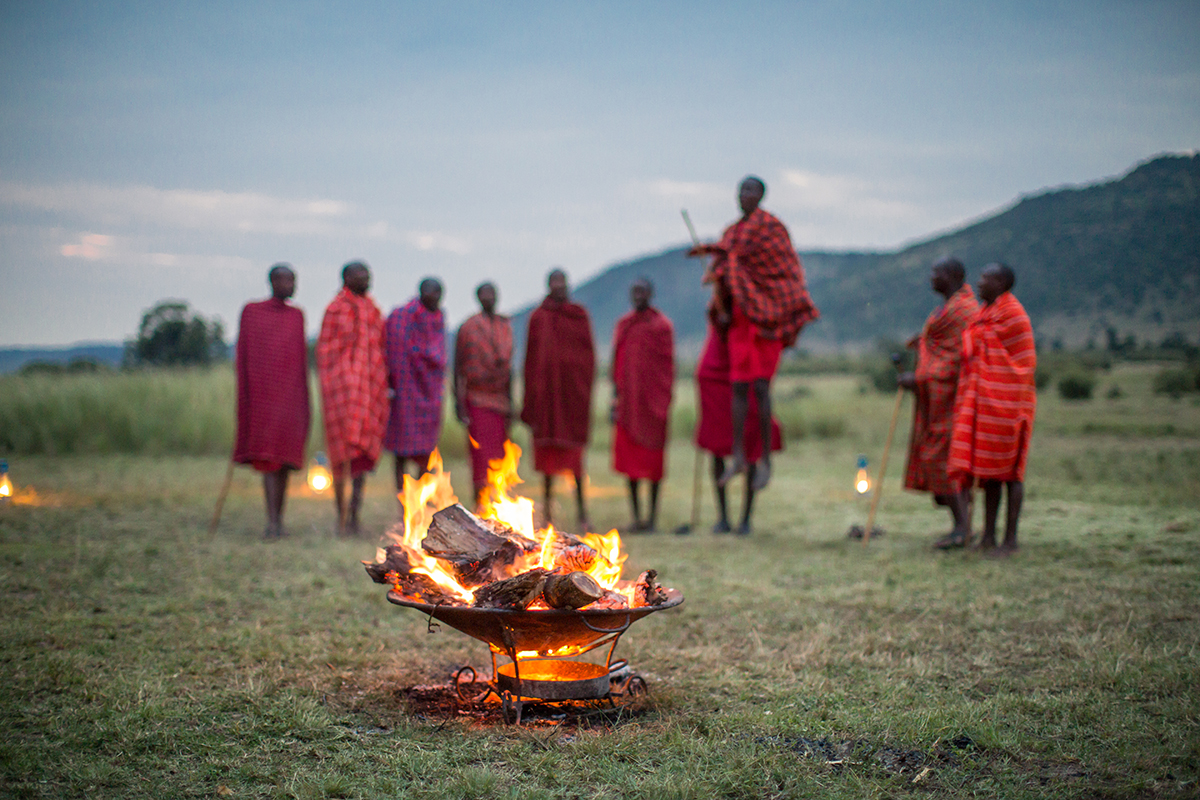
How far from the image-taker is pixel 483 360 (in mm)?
8867

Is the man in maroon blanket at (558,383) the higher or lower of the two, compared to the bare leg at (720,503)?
higher

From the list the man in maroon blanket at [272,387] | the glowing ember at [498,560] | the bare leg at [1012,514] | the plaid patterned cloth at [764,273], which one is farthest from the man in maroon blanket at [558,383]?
the glowing ember at [498,560]

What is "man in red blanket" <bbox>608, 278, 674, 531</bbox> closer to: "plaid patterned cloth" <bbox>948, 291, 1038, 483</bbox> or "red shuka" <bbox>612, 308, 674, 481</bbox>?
"red shuka" <bbox>612, 308, 674, 481</bbox>

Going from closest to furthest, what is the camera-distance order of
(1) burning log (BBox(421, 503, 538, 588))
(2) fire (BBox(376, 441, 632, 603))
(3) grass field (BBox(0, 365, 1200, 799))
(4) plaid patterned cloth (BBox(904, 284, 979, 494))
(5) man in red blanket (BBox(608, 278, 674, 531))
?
(3) grass field (BBox(0, 365, 1200, 799)), (1) burning log (BBox(421, 503, 538, 588)), (2) fire (BBox(376, 441, 632, 603)), (4) plaid patterned cloth (BBox(904, 284, 979, 494)), (5) man in red blanket (BBox(608, 278, 674, 531))

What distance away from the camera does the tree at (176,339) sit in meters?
18.1

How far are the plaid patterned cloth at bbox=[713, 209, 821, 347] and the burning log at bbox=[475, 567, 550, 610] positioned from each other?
5090 millimetres

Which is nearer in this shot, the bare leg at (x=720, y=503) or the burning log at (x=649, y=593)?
the burning log at (x=649, y=593)

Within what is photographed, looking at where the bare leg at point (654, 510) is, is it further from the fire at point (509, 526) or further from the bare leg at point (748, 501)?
the fire at point (509, 526)

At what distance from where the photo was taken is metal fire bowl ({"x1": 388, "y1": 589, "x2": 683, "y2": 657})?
367 centimetres

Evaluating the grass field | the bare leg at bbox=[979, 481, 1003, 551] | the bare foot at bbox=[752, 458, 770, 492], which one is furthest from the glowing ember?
the bare leg at bbox=[979, 481, 1003, 551]

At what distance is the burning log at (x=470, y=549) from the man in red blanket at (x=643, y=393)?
5.29 m

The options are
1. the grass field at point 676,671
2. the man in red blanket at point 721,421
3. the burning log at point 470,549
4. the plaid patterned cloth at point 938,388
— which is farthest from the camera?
the man in red blanket at point 721,421

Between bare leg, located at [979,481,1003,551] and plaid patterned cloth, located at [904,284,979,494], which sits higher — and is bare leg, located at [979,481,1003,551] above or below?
below

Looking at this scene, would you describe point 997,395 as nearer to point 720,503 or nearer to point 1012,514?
point 1012,514
